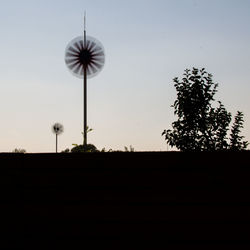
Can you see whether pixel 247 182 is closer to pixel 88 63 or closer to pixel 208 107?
pixel 208 107

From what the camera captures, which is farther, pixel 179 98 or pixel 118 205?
pixel 179 98

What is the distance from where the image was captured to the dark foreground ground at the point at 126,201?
3512mm

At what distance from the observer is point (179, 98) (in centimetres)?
1516

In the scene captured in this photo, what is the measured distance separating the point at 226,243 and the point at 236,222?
227 mm

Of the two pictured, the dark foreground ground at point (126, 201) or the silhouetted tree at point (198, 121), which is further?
the silhouetted tree at point (198, 121)

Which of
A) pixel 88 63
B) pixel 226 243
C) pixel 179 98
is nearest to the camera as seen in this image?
pixel 226 243

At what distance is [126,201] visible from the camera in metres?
3.57

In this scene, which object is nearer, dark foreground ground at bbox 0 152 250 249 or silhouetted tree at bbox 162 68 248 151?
dark foreground ground at bbox 0 152 250 249

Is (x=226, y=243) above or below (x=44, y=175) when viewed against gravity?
below

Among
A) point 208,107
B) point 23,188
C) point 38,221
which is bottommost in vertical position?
point 38,221

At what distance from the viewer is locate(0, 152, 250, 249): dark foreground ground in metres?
3.51

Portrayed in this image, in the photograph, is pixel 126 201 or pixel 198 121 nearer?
pixel 126 201

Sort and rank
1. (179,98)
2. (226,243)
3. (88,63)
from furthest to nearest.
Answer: (88,63)
(179,98)
(226,243)

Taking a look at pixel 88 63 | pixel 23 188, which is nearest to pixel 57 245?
pixel 23 188
